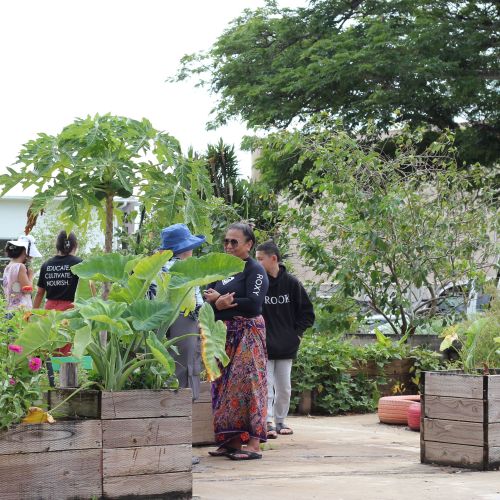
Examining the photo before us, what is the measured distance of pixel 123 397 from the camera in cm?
514

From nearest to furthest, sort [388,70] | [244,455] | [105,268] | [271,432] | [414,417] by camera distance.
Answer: [105,268] < [244,455] < [271,432] < [414,417] < [388,70]

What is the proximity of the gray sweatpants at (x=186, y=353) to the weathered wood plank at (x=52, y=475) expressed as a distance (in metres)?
1.69

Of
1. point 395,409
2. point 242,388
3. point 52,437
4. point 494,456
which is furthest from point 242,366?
point 395,409

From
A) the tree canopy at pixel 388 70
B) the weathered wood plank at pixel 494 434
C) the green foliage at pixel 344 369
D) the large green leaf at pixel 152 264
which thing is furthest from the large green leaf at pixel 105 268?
the tree canopy at pixel 388 70

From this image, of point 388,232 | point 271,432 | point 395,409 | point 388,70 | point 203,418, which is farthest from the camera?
point 388,70

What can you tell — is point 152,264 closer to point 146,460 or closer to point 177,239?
point 146,460

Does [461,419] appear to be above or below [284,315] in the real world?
below

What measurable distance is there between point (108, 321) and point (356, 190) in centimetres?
739

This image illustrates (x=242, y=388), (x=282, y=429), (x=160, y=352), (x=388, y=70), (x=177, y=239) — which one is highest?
(x=388, y=70)

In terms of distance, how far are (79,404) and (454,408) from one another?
8.91ft

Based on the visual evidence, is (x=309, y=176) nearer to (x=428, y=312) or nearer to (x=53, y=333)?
(x=428, y=312)

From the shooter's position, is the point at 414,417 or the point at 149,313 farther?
the point at 414,417

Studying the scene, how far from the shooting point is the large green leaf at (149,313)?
16.7 feet

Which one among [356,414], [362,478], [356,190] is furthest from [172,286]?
[356,190]
